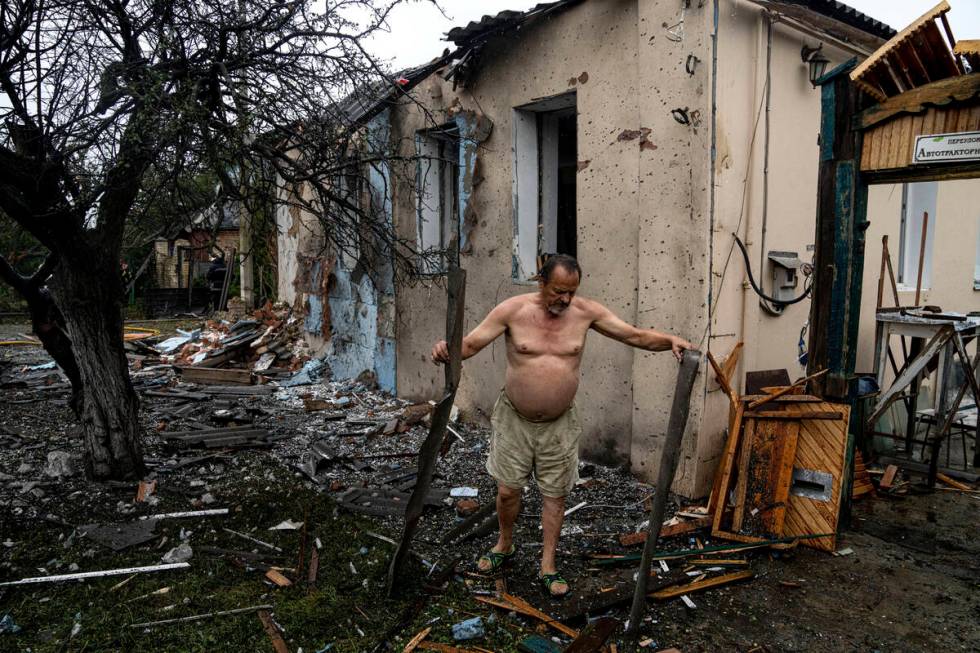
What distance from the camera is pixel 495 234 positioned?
702 cm

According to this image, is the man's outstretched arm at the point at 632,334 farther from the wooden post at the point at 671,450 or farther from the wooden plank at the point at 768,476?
the wooden plank at the point at 768,476

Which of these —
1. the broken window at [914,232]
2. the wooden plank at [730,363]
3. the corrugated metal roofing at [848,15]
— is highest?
the corrugated metal roofing at [848,15]

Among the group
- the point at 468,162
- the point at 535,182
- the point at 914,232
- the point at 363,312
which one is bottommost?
the point at 363,312

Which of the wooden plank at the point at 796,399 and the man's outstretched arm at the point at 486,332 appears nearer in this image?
the man's outstretched arm at the point at 486,332

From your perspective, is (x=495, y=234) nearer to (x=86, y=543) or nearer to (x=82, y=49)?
(x=82, y=49)

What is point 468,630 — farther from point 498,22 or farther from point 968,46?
point 498,22

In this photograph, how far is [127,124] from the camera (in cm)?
Answer: 437

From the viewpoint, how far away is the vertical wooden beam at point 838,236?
4.41 m

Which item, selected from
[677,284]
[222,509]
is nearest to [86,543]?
[222,509]

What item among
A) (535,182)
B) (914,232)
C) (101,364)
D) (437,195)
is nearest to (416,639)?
(101,364)

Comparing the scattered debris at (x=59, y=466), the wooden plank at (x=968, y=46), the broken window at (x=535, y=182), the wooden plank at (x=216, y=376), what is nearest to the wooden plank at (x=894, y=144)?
the wooden plank at (x=968, y=46)

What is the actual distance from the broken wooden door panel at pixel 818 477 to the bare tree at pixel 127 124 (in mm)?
4080

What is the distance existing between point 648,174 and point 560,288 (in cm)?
228

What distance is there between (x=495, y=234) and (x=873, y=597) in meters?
4.77
